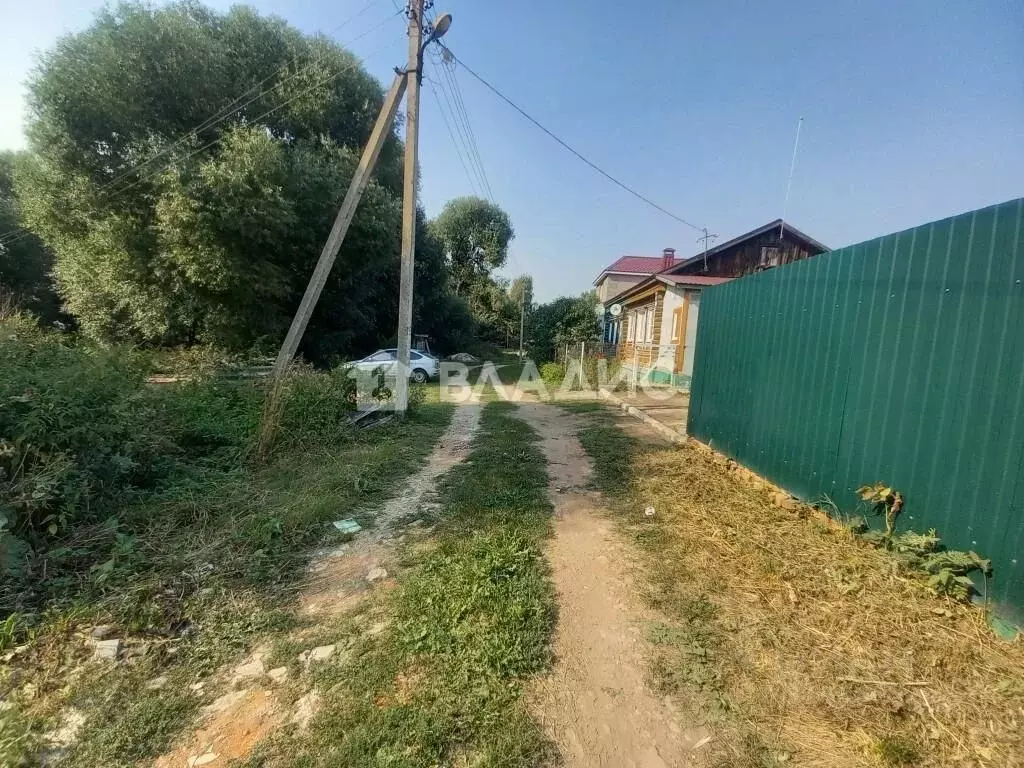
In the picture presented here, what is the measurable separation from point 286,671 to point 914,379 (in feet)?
12.2

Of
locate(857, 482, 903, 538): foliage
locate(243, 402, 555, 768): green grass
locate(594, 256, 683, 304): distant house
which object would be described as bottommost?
locate(243, 402, 555, 768): green grass

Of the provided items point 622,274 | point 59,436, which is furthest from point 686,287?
point 622,274

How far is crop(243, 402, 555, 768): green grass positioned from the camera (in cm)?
146

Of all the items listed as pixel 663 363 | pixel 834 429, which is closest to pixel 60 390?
pixel 834 429

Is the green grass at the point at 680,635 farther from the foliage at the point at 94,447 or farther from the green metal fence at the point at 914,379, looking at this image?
the foliage at the point at 94,447

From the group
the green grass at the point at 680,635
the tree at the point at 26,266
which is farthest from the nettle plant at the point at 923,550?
the tree at the point at 26,266

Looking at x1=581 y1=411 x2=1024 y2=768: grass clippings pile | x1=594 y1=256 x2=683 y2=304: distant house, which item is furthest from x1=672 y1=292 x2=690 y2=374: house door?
x1=594 y1=256 x2=683 y2=304: distant house

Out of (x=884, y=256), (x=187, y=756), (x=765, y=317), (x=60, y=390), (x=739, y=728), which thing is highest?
(x=884, y=256)

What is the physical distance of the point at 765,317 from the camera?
414 centimetres

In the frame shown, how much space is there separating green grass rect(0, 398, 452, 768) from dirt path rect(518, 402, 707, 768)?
143 cm

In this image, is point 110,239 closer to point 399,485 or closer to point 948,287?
point 399,485

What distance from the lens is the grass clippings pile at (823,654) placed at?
1.49m

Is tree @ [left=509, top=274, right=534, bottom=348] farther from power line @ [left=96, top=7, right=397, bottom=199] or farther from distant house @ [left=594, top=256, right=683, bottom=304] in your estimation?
power line @ [left=96, top=7, right=397, bottom=199]

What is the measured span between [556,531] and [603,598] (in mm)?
862
